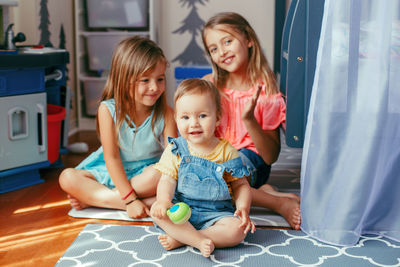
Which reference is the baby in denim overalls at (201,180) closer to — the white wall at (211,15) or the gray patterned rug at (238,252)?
the gray patterned rug at (238,252)

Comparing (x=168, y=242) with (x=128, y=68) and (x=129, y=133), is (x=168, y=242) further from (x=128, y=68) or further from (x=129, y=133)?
(x=128, y=68)

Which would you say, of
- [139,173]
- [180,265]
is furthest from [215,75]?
[180,265]

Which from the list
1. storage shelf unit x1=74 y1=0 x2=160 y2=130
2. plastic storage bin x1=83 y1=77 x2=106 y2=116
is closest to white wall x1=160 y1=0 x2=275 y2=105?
storage shelf unit x1=74 y1=0 x2=160 y2=130

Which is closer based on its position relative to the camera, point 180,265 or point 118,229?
point 180,265

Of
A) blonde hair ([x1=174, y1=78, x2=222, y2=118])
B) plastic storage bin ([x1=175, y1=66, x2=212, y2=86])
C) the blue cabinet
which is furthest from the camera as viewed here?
plastic storage bin ([x1=175, y1=66, x2=212, y2=86])

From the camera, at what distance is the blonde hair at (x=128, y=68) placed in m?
1.58

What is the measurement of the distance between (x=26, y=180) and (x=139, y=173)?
0.57 m

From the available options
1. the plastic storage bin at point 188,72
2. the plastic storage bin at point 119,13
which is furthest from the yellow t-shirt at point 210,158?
the plastic storage bin at point 119,13

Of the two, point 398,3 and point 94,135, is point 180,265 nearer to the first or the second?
point 398,3

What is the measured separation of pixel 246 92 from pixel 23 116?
2.99 ft

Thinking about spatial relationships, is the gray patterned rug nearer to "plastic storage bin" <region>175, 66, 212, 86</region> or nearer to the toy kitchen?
the toy kitchen

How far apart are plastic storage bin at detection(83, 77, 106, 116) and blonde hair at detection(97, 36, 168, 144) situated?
63.5 inches

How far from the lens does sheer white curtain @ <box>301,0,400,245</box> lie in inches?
52.1

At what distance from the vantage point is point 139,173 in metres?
1.73
